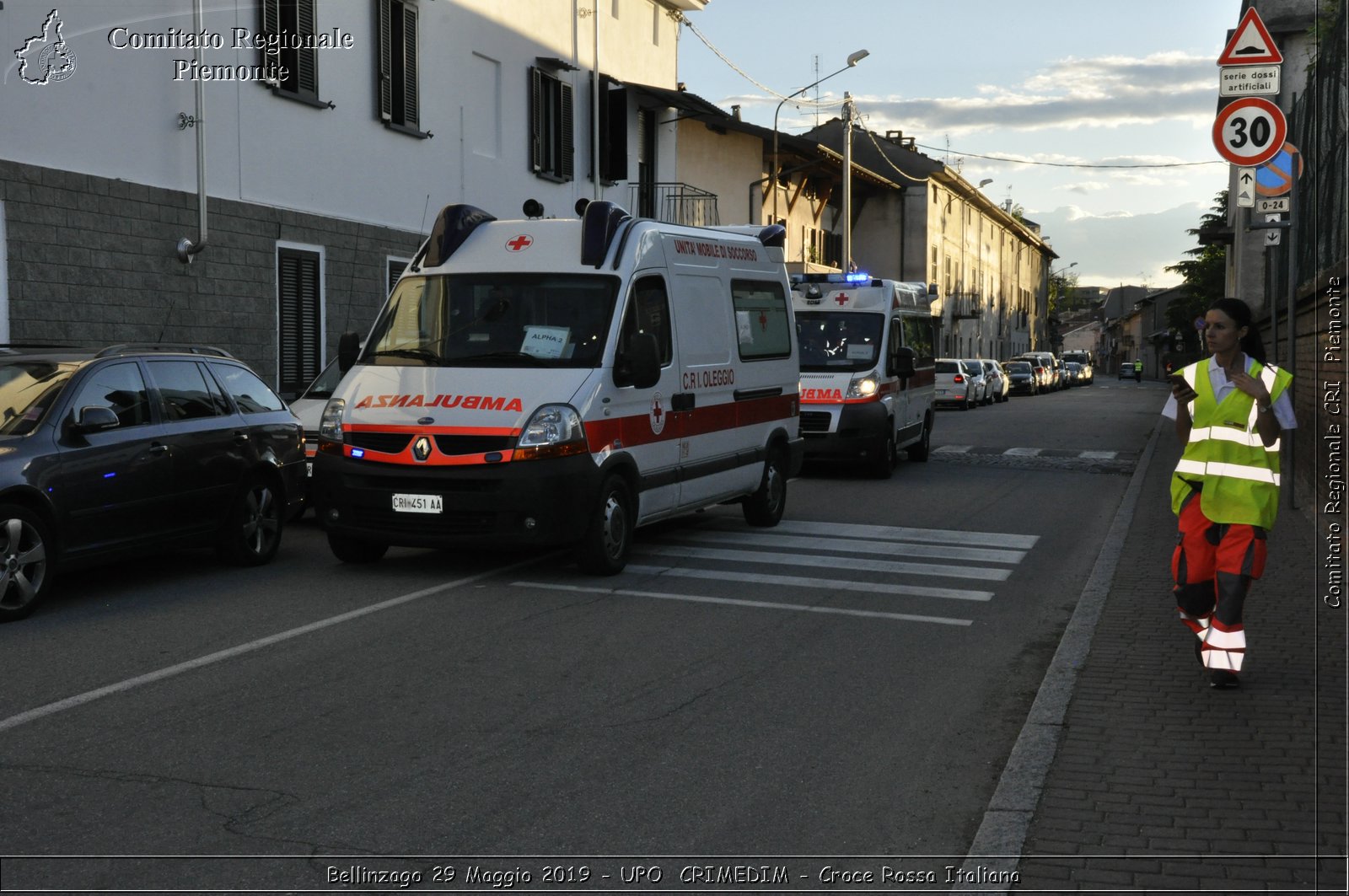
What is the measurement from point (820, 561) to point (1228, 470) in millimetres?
4800

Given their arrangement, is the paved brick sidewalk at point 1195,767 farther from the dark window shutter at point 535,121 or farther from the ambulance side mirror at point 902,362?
the dark window shutter at point 535,121

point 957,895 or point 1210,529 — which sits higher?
point 1210,529

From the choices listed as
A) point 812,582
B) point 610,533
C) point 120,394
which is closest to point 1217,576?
point 812,582

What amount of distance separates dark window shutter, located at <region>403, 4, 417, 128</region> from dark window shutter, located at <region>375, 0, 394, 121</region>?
0.28 metres

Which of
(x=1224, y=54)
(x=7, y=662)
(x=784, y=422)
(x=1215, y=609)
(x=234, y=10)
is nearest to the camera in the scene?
(x=1215, y=609)

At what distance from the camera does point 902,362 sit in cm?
1748

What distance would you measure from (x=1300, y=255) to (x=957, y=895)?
1321 cm

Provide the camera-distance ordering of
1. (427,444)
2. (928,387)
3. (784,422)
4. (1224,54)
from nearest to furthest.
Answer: (427,444) < (1224,54) < (784,422) < (928,387)

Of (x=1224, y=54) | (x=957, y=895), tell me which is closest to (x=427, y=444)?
(x=957, y=895)

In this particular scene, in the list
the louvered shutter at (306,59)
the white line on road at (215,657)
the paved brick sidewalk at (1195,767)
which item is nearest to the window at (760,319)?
the white line on road at (215,657)

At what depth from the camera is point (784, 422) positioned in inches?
513

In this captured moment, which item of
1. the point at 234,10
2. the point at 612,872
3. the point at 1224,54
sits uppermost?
the point at 234,10

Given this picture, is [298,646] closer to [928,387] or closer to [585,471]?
[585,471]

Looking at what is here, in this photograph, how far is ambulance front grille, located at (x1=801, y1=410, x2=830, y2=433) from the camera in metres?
17.1
